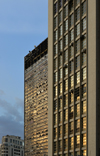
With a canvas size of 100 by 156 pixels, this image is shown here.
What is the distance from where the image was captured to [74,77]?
239 feet

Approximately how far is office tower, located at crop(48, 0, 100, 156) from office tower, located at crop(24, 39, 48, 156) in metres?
91.5

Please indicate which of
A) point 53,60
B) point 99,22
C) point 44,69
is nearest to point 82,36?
point 99,22

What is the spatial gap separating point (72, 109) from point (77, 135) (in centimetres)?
692

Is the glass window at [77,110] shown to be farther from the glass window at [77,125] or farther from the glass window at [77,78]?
the glass window at [77,78]

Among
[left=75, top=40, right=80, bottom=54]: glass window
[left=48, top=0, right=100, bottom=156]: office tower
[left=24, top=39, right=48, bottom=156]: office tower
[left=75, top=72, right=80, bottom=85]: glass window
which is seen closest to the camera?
[left=48, top=0, right=100, bottom=156]: office tower

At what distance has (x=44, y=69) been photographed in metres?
181

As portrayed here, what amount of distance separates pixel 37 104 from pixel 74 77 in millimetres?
113812

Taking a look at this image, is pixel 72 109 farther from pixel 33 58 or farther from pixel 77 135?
pixel 33 58

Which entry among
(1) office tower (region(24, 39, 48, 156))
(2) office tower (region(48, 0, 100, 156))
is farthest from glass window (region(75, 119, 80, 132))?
(1) office tower (region(24, 39, 48, 156))

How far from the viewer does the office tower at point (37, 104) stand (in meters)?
173

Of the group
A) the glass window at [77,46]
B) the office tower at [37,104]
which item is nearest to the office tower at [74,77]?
the glass window at [77,46]

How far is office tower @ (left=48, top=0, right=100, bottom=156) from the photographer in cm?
6456

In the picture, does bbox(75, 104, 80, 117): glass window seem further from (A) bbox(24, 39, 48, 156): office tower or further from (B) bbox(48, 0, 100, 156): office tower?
(A) bbox(24, 39, 48, 156): office tower

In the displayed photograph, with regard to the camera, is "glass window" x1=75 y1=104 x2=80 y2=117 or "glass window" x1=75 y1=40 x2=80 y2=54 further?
"glass window" x1=75 y1=40 x2=80 y2=54
